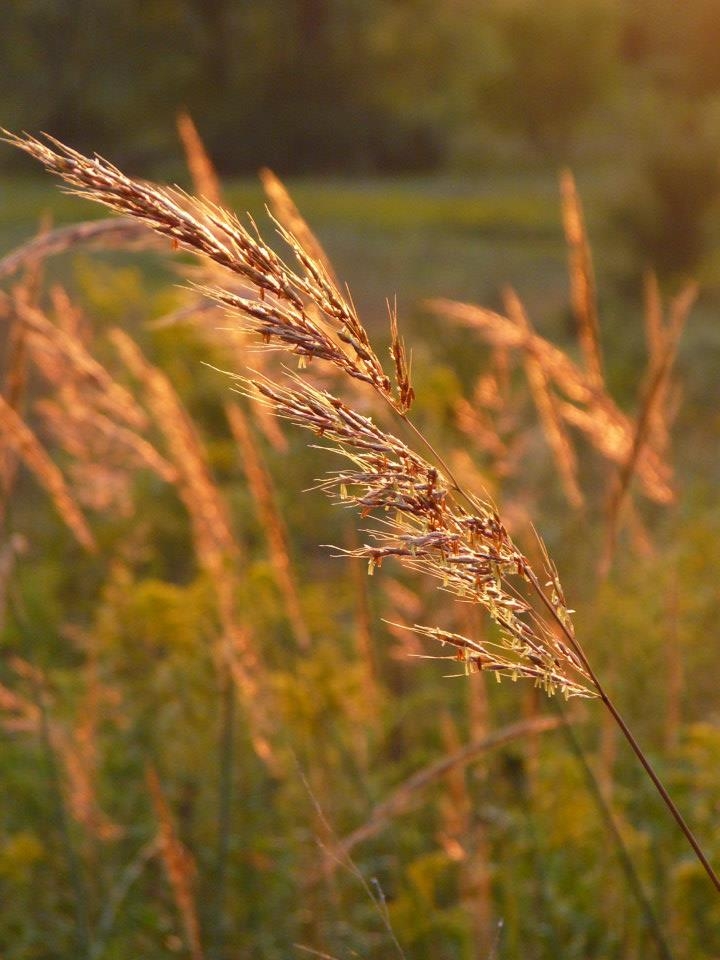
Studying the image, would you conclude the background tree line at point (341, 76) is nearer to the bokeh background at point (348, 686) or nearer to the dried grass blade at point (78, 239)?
the bokeh background at point (348, 686)

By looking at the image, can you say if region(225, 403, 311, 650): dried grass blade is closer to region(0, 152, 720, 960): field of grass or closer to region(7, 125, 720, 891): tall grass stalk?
region(0, 152, 720, 960): field of grass

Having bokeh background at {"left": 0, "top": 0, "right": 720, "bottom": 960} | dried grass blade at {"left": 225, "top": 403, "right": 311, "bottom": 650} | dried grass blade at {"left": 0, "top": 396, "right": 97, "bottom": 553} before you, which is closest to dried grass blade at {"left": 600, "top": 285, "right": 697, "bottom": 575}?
bokeh background at {"left": 0, "top": 0, "right": 720, "bottom": 960}

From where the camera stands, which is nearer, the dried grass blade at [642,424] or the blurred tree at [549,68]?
the dried grass blade at [642,424]

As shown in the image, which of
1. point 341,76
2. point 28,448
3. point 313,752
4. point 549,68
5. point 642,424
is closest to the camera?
point 642,424

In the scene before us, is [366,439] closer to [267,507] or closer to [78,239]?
[78,239]

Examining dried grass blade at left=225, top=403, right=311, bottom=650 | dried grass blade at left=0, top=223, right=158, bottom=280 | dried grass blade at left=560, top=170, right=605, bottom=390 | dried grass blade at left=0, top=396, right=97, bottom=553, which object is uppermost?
dried grass blade at left=0, top=223, right=158, bottom=280

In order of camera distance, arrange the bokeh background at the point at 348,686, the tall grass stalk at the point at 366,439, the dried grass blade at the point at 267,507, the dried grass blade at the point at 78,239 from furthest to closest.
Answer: the bokeh background at the point at 348,686
the dried grass blade at the point at 267,507
the dried grass blade at the point at 78,239
the tall grass stalk at the point at 366,439

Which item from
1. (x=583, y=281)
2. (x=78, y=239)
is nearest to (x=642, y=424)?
(x=583, y=281)

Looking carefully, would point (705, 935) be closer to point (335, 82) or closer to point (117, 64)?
point (117, 64)

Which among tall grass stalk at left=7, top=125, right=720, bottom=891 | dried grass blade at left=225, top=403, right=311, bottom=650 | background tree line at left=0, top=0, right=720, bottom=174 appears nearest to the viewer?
tall grass stalk at left=7, top=125, right=720, bottom=891

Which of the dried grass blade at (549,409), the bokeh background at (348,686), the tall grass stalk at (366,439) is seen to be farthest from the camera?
the bokeh background at (348,686)

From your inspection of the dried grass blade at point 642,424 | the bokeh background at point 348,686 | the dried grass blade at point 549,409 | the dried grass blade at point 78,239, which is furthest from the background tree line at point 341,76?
the dried grass blade at point 642,424

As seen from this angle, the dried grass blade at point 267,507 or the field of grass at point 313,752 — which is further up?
the dried grass blade at point 267,507

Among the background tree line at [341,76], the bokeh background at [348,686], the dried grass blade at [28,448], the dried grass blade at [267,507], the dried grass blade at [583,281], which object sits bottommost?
the background tree line at [341,76]
